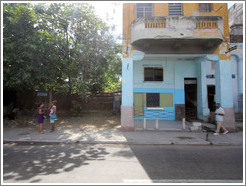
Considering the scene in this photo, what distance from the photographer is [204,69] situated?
11484mm

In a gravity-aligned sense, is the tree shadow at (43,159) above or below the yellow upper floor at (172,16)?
below

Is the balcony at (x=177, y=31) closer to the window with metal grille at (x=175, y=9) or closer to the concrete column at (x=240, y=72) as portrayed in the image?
the window with metal grille at (x=175, y=9)

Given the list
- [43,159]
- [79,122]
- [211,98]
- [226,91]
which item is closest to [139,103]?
[79,122]

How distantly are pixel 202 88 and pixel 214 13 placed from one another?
5168 millimetres

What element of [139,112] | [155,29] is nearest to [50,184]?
[155,29]

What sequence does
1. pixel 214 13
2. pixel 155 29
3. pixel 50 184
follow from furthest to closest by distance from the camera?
pixel 214 13 → pixel 155 29 → pixel 50 184

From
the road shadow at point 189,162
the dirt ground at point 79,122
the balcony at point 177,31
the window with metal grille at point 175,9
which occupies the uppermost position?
the window with metal grille at point 175,9

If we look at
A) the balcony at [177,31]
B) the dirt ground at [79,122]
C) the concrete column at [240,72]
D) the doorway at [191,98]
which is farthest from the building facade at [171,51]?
the concrete column at [240,72]

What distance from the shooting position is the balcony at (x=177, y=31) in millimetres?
8383

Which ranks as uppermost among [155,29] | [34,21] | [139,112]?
[34,21]

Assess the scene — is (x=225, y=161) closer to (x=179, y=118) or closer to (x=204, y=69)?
(x=179, y=118)

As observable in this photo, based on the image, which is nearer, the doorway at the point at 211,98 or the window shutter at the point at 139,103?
the window shutter at the point at 139,103

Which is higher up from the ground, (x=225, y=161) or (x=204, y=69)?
(x=204, y=69)

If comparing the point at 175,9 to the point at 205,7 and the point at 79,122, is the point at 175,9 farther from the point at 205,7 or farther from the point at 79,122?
the point at 79,122
